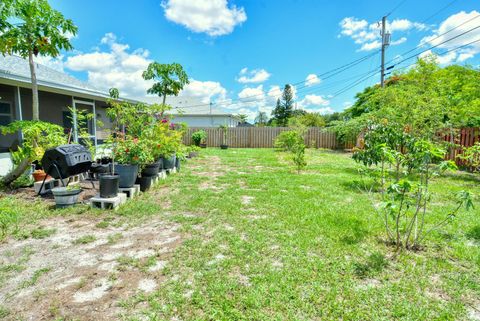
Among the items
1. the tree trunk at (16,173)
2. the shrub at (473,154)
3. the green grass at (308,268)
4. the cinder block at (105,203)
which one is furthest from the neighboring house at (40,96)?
the shrub at (473,154)

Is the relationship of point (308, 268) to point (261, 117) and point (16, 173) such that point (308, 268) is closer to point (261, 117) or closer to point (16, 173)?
point (16, 173)

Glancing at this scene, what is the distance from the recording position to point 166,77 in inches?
343

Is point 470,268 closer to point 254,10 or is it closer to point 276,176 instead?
point 276,176

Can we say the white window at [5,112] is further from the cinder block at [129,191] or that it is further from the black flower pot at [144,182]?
the cinder block at [129,191]

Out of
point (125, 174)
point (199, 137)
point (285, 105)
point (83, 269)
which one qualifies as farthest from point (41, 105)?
point (285, 105)

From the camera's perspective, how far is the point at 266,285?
7.23 feet

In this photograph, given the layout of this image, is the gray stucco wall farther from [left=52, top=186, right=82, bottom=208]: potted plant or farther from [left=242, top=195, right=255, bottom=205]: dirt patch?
[left=242, top=195, right=255, bottom=205]: dirt patch

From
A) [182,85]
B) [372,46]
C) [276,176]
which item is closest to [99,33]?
[182,85]

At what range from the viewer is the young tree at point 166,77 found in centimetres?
857

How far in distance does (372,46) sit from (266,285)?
Answer: 61.9 ft

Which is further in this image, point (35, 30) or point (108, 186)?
point (35, 30)

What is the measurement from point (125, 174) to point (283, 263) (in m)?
3.57

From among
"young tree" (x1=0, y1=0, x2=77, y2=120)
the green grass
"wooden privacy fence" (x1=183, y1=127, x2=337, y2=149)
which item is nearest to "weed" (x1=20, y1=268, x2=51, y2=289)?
the green grass

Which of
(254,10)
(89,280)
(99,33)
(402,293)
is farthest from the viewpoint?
(254,10)
